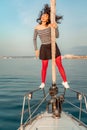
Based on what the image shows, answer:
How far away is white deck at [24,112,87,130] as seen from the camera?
887cm

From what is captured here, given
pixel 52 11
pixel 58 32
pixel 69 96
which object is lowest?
pixel 69 96

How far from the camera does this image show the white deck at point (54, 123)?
887 centimetres

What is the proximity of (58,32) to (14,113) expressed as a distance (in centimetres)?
1053

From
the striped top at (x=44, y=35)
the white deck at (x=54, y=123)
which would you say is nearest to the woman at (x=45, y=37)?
the striped top at (x=44, y=35)

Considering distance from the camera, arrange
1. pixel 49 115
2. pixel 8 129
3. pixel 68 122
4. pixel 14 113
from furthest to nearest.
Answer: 1. pixel 14 113
2. pixel 8 129
3. pixel 49 115
4. pixel 68 122

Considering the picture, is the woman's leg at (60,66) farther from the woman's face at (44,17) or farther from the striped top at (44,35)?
the woman's face at (44,17)

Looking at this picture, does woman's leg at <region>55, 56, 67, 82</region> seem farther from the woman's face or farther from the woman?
the woman's face

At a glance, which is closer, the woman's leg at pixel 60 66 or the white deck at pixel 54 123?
the white deck at pixel 54 123

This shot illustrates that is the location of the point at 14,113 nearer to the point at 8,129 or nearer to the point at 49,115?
the point at 8,129

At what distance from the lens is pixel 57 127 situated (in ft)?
28.9

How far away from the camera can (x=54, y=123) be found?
9.16m

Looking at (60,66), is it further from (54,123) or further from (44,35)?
(54,123)

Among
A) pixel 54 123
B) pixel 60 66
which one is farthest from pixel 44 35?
pixel 54 123

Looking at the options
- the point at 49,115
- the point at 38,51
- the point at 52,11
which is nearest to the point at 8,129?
the point at 49,115
